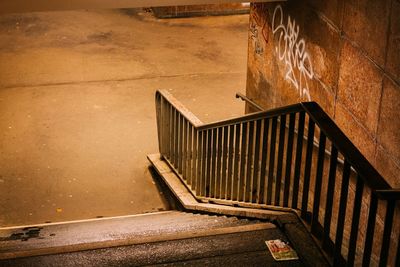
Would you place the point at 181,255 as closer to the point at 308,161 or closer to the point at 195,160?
the point at 308,161

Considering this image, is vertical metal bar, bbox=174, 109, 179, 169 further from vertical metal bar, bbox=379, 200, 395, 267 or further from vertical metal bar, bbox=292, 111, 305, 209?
vertical metal bar, bbox=379, 200, 395, 267

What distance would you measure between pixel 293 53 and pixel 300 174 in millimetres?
1327

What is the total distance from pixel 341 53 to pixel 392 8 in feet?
3.14

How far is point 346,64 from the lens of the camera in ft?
18.4

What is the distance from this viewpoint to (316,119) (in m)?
4.09

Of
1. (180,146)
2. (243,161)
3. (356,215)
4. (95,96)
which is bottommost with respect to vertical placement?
(95,96)

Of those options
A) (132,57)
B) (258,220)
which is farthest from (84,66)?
(258,220)

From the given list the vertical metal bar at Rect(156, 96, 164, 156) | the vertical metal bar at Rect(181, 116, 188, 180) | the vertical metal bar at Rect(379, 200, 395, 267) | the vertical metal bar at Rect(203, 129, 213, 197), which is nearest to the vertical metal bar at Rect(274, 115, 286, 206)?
the vertical metal bar at Rect(379, 200, 395, 267)

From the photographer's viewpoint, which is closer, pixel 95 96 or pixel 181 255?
pixel 181 255

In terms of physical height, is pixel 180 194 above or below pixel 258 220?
below

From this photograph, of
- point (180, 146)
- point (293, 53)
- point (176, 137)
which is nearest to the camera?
point (293, 53)

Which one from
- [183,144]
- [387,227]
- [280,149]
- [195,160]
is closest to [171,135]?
[183,144]

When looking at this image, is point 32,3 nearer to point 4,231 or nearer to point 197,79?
point 4,231

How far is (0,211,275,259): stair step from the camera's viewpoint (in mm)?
4684
